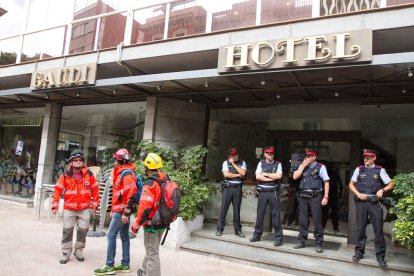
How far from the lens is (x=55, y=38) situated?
1007 cm

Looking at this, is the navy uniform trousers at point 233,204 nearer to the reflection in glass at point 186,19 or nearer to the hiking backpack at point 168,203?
the hiking backpack at point 168,203

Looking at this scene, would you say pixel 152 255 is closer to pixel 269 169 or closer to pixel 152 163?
pixel 152 163

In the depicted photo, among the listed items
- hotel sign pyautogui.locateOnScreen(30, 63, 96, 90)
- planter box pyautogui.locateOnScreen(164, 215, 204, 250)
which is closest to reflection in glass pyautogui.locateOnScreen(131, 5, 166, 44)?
hotel sign pyautogui.locateOnScreen(30, 63, 96, 90)

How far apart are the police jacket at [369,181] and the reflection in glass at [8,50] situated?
33.5ft

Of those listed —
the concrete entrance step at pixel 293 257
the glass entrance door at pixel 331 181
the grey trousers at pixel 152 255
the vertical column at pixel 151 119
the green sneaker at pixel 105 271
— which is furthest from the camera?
the vertical column at pixel 151 119

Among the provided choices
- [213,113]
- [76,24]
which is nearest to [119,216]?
[213,113]

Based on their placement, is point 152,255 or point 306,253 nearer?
point 152,255

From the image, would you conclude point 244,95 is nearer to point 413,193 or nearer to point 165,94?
point 165,94

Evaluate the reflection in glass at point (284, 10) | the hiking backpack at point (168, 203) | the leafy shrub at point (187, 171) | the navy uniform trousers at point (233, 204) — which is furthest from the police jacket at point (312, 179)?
the hiking backpack at point (168, 203)

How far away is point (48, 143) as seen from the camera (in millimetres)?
11258


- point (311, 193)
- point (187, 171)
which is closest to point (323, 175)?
point (311, 193)

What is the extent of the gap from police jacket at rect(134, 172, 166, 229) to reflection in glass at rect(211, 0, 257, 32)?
13.5 ft

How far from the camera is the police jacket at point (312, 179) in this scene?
6359 millimetres

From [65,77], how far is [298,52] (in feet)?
18.0
